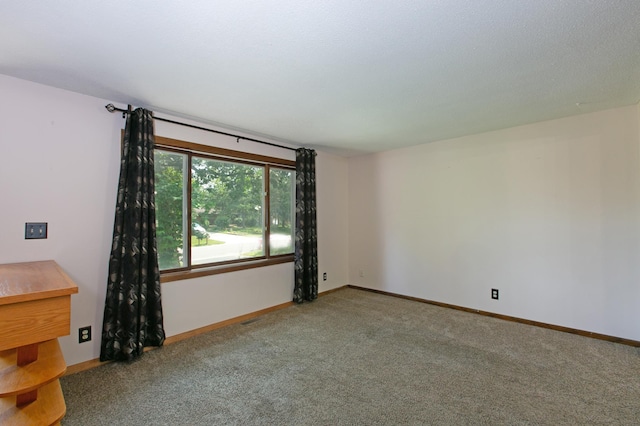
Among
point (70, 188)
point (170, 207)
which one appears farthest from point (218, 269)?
point (70, 188)

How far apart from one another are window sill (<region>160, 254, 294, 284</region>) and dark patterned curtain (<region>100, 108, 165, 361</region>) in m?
0.24

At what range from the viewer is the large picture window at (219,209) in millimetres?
3096

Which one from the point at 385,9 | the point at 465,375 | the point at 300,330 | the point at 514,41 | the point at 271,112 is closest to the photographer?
the point at 385,9

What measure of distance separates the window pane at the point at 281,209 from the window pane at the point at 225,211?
0.59ft

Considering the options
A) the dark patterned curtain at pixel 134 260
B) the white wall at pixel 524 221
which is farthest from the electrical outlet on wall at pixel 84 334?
the white wall at pixel 524 221

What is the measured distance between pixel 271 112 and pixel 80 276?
224cm

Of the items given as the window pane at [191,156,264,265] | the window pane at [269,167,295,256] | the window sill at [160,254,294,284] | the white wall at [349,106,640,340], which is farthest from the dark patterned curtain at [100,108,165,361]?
the white wall at [349,106,640,340]

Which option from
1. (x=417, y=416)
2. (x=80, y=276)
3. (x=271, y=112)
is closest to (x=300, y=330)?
(x=417, y=416)

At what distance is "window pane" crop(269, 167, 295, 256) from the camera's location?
4137 millimetres

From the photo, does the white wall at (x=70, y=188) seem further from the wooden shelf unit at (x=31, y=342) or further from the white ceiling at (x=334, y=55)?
the wooden shelf unit at (x=31, y=342)

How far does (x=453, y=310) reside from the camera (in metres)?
3.94

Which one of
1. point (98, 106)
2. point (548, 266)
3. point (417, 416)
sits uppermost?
point (98, 106)

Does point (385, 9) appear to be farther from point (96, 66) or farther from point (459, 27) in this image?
point (96, 66)

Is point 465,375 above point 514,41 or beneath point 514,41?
beneath
